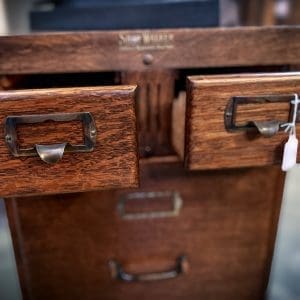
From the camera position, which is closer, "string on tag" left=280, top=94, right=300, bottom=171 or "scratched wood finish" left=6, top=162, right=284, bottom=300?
"string on tag" left=280, top=94, right=300, bottom=171

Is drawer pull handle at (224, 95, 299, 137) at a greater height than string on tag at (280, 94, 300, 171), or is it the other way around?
drawer pull handle at (224, 95, 299, 137)

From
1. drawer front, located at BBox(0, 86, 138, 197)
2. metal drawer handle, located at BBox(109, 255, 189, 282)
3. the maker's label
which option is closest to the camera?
drawer front, located at BBox(0, 86, 138, 197)

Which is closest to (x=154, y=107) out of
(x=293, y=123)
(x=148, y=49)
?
(x=148, y=49)

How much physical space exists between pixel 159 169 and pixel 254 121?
180 mm

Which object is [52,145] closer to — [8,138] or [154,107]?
[8,138]

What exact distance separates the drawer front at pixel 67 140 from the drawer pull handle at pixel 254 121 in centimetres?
11

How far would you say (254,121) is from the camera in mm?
409

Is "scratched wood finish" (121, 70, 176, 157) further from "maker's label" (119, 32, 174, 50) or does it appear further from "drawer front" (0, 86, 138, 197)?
"drawer front" (0, 86, 138, 197)

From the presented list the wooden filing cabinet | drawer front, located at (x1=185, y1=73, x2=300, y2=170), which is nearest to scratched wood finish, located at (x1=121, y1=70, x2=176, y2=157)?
the wooden filing cabinet

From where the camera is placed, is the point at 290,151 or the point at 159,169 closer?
the point at 290,151

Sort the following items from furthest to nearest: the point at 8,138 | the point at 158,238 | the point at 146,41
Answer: the point at 158,238
the point at 146,41
the point at 8,138

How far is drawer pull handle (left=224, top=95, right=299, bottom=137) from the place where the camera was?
15.6 inches

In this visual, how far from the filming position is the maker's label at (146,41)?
469 mm

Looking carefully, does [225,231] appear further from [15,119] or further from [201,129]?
[15,119]
